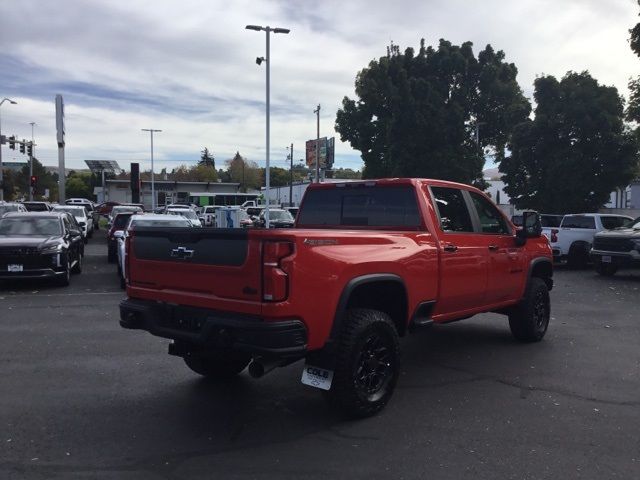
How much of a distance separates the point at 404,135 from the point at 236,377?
95.8 ft

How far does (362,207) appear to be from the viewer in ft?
20.2

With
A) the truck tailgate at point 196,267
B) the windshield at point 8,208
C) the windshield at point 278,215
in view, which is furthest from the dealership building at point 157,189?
the truck tailgate at point 196,267

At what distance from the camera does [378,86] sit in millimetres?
36875

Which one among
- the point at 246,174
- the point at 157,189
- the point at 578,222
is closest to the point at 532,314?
the point at 578,222

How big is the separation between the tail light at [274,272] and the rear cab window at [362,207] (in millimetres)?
1934

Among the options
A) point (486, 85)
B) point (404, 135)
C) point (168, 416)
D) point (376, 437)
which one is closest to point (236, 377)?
point (168, 416)

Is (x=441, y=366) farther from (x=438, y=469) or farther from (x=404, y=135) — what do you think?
(x=404, y=135)

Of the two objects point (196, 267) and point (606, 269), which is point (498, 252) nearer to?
point (196, 267)

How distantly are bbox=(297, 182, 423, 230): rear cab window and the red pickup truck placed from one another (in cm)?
1

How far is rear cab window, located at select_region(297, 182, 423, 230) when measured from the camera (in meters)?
5.73

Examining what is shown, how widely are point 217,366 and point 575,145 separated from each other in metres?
22.2

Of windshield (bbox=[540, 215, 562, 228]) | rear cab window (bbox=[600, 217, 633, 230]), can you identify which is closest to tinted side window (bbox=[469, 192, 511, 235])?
rear cab window (bbox=[600, 217, 633, 230])

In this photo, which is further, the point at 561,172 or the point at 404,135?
the point at 404,135

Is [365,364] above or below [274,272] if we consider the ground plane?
below
